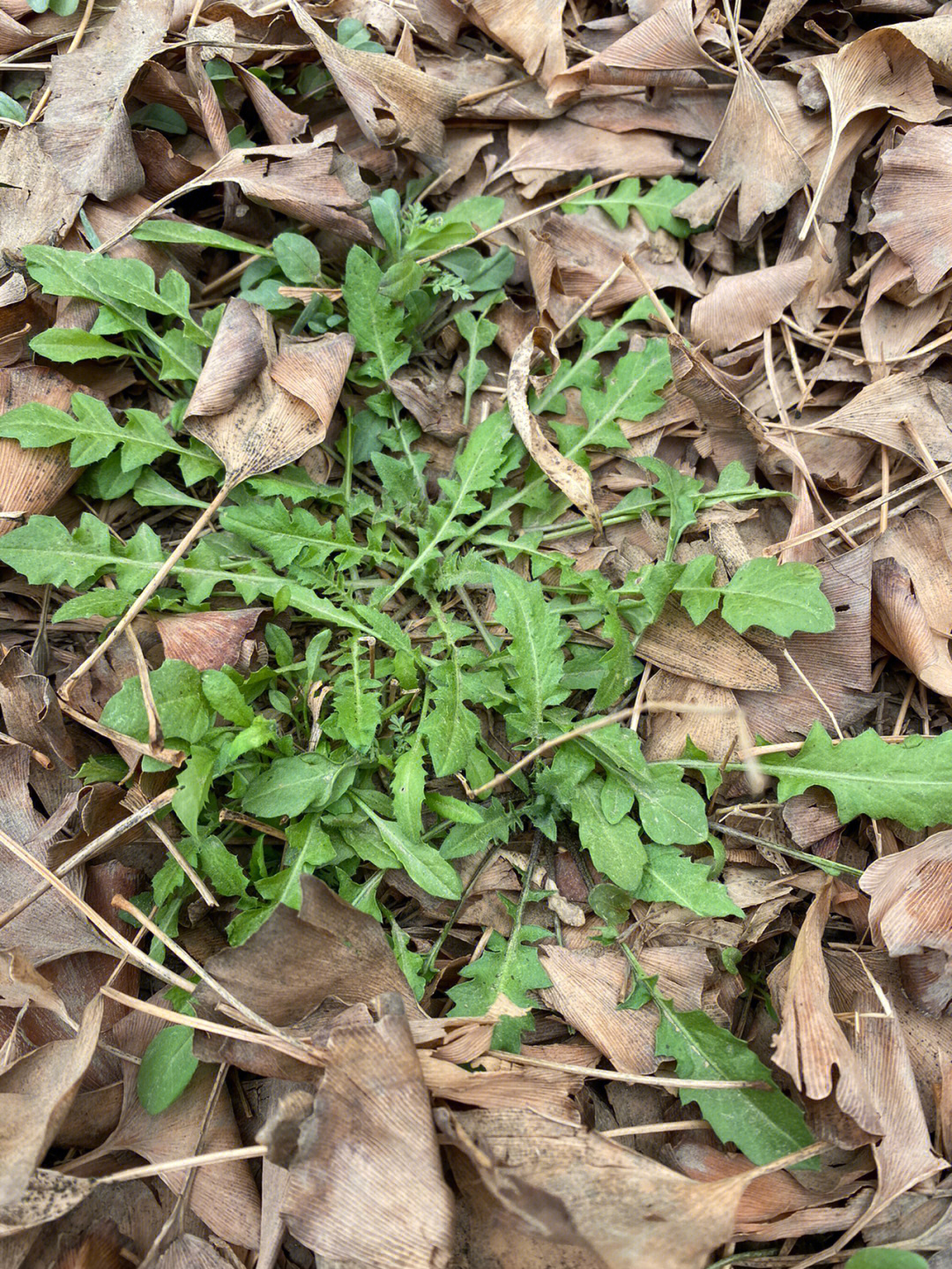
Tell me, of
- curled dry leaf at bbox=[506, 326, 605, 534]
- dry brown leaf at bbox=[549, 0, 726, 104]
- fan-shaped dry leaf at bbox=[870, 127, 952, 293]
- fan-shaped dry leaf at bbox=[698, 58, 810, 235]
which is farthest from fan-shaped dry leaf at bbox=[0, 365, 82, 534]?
fan-shaped dry leaf at bbox=[870, 127, 952, 293]

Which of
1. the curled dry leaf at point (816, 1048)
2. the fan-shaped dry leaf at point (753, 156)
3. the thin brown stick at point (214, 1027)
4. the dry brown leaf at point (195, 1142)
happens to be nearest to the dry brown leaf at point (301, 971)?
the thin brown stick at point (214, 1027)

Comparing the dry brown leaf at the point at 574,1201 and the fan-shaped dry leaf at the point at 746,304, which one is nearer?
the dry brown leaf at the point at 574,1201

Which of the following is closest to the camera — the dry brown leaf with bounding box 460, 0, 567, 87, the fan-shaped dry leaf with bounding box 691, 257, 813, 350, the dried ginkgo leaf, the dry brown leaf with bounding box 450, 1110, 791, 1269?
the dry brown leaf with bounding box 450, 1110, 791, 1269

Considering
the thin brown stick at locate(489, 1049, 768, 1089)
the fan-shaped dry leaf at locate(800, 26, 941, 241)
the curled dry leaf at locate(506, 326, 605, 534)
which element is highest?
the fan-shaped dry leaf at locate(800, 26, 941, 241)

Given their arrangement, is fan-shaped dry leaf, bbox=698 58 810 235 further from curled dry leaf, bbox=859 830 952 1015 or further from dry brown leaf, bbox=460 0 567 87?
curled dry leaf, bbox=859 830 952 1015

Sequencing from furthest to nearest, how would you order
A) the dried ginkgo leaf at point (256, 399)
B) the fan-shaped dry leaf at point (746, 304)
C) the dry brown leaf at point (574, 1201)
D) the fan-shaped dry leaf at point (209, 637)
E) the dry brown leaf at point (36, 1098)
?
the fan-shaped dry leaf at point (746, 304)
the dried ginkgo leaf at point (256, 399)
the fan-shaped dry leaf at point (209, 637)
the dry brown leaf at point (36, 1098)
the dry brown leaf at point (574, 1201)

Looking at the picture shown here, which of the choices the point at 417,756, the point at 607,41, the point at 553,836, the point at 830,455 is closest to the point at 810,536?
the point at 830,455

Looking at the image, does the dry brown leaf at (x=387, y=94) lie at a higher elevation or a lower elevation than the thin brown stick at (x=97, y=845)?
higher

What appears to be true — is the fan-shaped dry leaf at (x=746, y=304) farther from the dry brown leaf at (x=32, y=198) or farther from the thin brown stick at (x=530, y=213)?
the dry brown leaf at (x=32, y=198)
